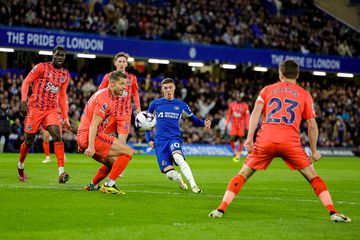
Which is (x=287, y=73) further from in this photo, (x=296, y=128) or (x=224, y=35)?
(x=224, y=35)

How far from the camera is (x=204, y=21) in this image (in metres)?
41.2

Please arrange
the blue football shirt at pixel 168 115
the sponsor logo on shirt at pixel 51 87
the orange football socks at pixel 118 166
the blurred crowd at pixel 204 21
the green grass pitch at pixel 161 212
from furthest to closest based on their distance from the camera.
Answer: the blurred crowd at pixel 204 21 → the sponsor logo on shirt at pixel 51 87 → the blue football shirt at pixel 168 115 → the orange football socks at pixel 118 166 → the green grass pitch at pixel 161 212

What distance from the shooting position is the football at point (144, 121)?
549 inches

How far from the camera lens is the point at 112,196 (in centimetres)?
1241

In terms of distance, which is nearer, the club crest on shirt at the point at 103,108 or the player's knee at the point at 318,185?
the player's knee at the point at 318,185

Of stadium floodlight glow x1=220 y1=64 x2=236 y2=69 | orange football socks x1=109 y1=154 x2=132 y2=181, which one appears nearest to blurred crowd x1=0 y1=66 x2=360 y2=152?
stadium floodlight glow x1=220 y1=64 x2=236 y2=69

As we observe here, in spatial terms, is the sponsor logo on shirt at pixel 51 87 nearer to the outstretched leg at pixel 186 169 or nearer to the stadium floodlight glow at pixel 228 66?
the outstretched leg at pixel 186 169

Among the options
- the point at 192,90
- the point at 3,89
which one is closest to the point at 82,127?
the point at 3,89

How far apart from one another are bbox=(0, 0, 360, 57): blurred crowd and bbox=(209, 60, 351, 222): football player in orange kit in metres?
25.4

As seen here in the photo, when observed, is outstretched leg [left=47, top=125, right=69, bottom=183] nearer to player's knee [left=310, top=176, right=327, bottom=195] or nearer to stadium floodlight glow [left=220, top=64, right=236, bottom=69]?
player's knee [left=310, top=176, right=327, bottom=195]

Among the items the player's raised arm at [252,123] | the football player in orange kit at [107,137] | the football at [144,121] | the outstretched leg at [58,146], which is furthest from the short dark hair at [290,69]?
the outstretched leg at [58,146]

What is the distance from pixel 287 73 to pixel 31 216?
153 inches

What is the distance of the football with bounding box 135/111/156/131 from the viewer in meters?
14.0

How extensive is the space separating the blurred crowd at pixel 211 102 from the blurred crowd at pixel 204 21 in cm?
235
